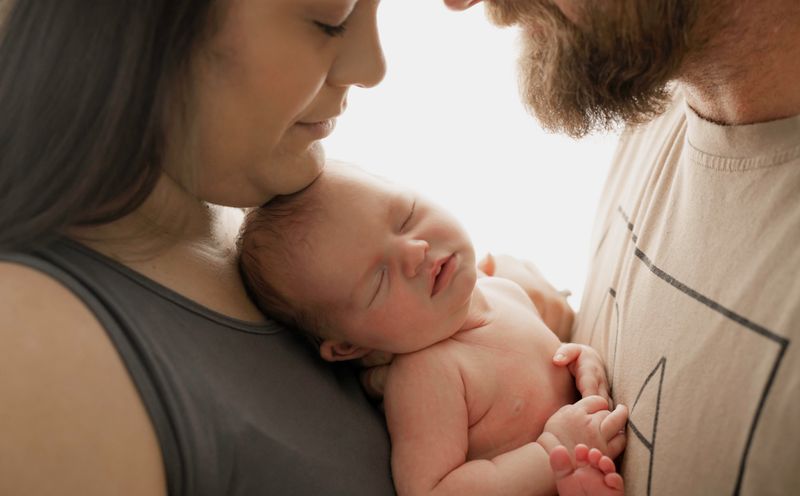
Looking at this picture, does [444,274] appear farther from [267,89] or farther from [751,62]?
[751,62]

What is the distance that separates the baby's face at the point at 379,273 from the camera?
1243 mm

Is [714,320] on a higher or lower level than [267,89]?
lower

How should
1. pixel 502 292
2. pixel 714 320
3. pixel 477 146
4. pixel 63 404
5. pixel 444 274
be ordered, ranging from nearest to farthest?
pixel 63 404, pixel 714 320, pixel 444 274, pixel 502 292, pixel 477 146

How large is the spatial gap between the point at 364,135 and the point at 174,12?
3.93 feet

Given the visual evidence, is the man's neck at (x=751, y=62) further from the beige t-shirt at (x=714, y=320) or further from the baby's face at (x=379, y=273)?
the baby's face at (x=379, y=273)

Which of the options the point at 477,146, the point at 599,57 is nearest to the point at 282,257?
the point at 599,57

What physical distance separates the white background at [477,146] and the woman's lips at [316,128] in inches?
36.2

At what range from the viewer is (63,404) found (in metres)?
0.84

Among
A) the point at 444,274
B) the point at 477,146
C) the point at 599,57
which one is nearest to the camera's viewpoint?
the point at 599,57

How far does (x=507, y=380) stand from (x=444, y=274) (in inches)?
7.7

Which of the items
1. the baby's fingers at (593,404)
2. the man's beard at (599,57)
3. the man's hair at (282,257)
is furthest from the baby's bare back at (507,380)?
the man's beard at (599,57)

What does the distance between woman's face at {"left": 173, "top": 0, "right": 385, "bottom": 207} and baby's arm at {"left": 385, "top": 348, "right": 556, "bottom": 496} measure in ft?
1.22

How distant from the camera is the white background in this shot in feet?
6.95

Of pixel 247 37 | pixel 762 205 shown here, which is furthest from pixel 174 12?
pixel 762 205
